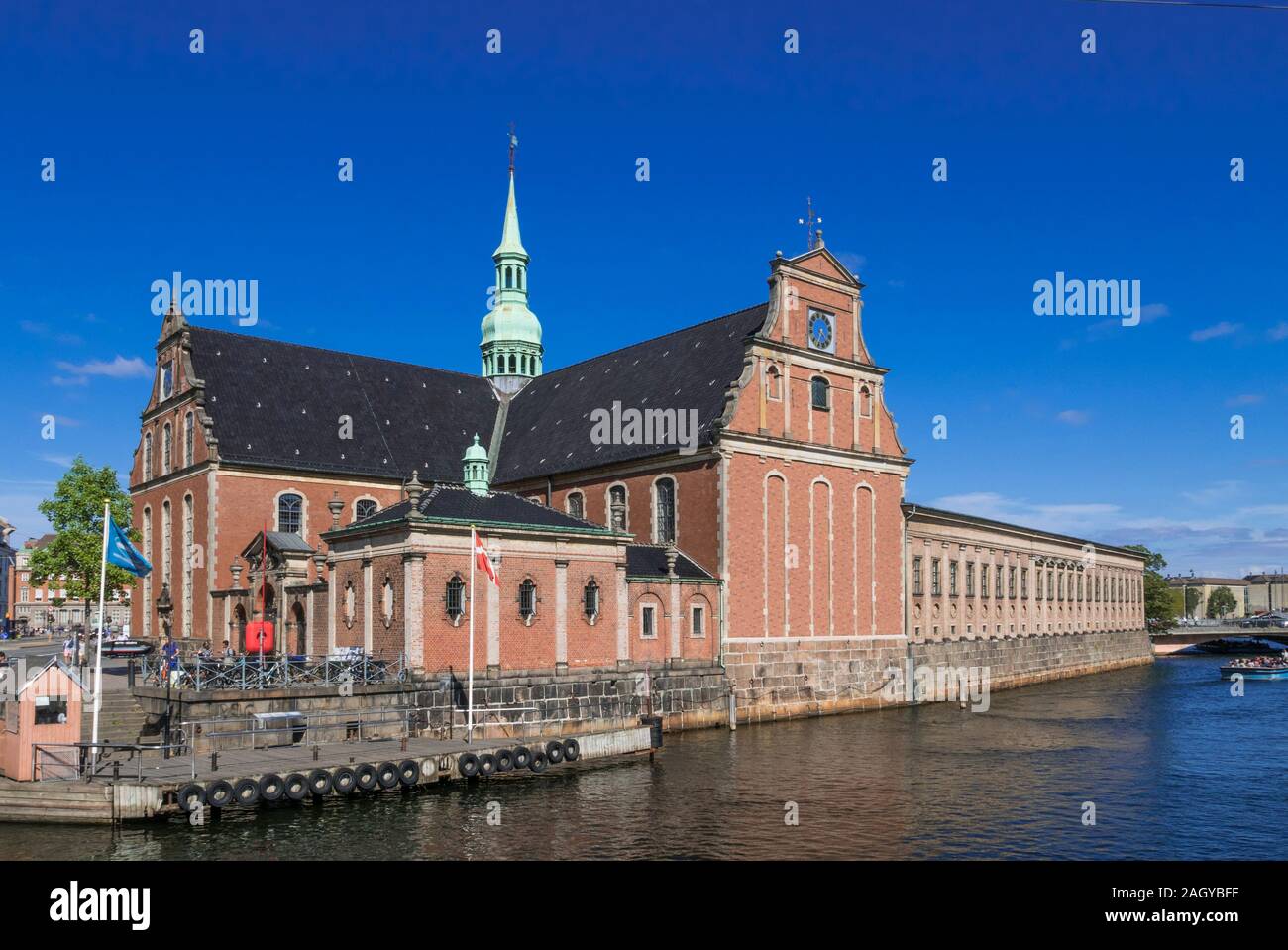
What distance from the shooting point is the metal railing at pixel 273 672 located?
3781 cm

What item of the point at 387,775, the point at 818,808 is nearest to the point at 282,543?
the point at 387,775

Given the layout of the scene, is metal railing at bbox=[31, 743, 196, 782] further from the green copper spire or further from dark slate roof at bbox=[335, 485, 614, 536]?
the green copper spire

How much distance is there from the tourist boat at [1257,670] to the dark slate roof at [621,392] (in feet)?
185

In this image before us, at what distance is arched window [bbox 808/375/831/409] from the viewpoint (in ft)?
191

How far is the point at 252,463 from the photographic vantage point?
56594mm

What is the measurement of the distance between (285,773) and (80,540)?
139ft

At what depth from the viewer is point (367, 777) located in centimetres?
3262

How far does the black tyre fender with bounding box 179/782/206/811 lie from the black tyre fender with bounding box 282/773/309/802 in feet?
7.43

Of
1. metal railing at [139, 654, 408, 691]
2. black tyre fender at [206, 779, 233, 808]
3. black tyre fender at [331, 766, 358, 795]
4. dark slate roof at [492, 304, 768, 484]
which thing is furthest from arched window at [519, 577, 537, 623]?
black tyre fender at [206, 779, 233, 808]

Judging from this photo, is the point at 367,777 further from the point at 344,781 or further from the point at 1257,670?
the point at 1257,670

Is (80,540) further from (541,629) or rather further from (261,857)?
(261,857)

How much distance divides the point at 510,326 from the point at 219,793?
53.0 meters
